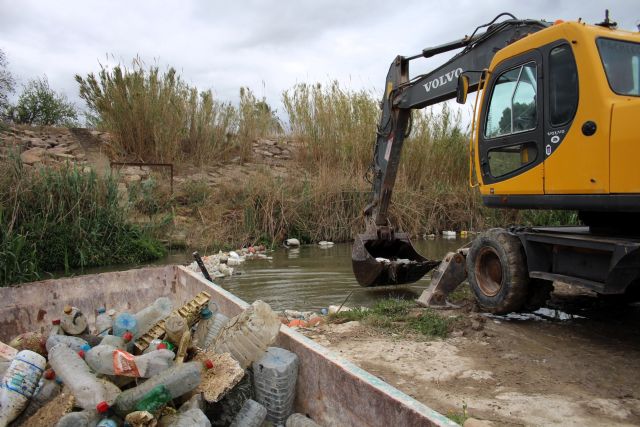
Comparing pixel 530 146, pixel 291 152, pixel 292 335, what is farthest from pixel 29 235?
pixel 291 152

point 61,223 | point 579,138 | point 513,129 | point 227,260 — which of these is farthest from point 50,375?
point 227,260

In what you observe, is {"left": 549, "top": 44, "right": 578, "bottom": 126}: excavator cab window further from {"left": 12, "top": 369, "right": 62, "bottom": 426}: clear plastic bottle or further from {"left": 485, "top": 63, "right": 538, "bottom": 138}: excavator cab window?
{"left": 12, "top": 369, "right": 62, "bottom": 426}: clear plastic bottle

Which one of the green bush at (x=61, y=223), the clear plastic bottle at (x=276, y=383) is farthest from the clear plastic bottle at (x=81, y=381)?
the green bush at (x=61, y=223)

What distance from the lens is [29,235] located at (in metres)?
8.05

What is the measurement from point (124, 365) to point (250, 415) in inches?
26.1

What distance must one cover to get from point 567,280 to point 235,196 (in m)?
8.72

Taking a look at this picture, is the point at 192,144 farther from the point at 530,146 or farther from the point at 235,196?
the point at 530,146

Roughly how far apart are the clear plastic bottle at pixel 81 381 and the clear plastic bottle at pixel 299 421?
33.8 inches

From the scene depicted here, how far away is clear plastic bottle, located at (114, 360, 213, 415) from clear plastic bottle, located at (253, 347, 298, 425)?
1.11 feet

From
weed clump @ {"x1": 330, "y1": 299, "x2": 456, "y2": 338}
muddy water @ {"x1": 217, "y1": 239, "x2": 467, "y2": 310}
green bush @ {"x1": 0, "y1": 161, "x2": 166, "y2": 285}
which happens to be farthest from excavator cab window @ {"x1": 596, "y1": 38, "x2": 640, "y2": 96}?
green bush @ {"x1": 0, "y1": 161, "x2": 166, "y2": 285}

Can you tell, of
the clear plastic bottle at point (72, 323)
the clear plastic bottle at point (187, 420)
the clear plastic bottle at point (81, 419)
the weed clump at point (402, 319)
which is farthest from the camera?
the weed clump at point (402, 319)

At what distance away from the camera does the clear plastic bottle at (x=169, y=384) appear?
2322 millimetres

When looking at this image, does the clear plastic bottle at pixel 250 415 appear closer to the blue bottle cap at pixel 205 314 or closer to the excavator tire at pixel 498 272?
the blue bottle cap at pixel 205 314

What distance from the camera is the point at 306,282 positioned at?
7883mm
